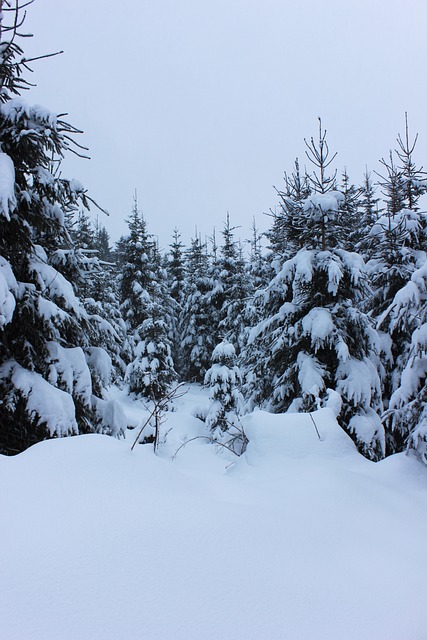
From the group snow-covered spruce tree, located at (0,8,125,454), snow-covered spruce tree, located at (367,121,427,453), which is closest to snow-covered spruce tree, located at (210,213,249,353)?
snow-covered spruce tree, located at (367,121,427,453)

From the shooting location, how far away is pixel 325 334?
27.2 ft

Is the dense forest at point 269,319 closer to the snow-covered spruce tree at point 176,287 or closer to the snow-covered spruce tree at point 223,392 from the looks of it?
the snow-covered spruce tree at point 223,392

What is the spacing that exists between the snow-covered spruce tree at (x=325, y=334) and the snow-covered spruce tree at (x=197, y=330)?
18040 millimetres

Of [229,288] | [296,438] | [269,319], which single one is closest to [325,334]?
[269,319]

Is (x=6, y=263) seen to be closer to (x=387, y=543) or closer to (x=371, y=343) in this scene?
(x=387, y=543)

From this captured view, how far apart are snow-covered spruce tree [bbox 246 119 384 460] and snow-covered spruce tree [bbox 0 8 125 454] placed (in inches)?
187

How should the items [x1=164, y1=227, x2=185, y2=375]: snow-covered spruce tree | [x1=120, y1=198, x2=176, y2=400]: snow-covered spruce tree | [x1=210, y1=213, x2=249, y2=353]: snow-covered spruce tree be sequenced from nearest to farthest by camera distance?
[x1=120, y1=198, x2=176, y2=400]: snow-covered spruce tree → [x1=210, y1=213, x2=249, y2=353]: snow-covered spruce tree → [x1=164, y1=227, x2=185, y2=375]: snow-covered spruce tree

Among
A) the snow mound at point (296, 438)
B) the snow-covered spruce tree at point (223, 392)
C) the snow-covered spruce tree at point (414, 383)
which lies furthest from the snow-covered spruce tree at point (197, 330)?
the snow mound at point (296, 438)

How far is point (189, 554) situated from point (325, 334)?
6526 millimetres

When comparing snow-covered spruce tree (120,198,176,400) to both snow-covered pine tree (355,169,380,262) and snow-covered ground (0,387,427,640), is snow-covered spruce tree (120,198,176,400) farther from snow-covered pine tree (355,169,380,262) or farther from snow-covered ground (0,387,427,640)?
snow-covered ground (0,387,427,640)

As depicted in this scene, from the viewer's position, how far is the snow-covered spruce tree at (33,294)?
522 cm

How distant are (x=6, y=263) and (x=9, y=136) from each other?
1.93 m

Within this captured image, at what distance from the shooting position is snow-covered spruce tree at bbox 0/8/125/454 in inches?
206

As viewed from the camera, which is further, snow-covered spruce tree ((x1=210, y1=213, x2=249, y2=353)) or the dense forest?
snow-covered spruce tree ((x1=210, y1=213, x2=249, y2=353))
